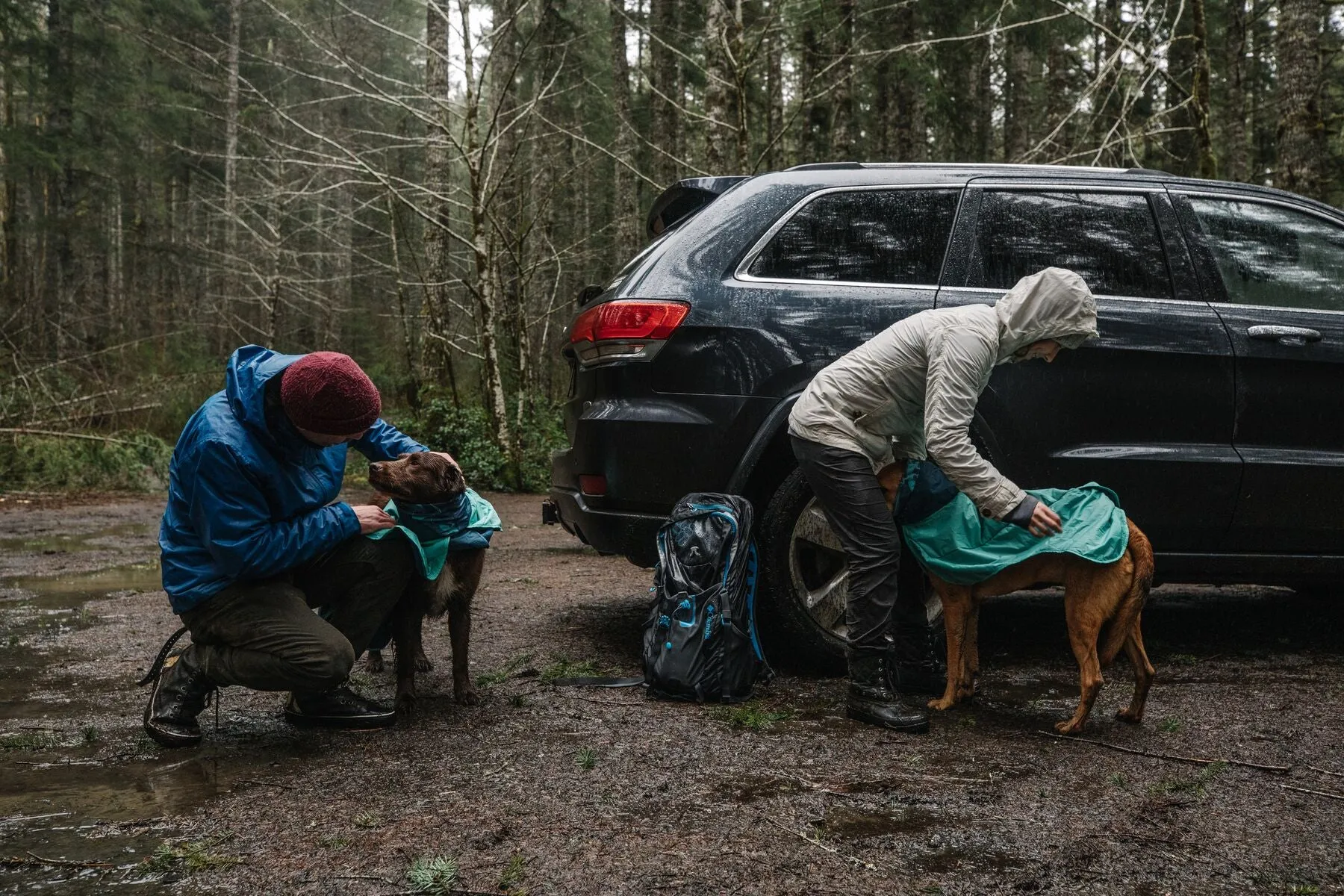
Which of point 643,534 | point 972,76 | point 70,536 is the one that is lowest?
point 70,536

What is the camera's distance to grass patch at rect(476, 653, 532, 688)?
4.21 meters

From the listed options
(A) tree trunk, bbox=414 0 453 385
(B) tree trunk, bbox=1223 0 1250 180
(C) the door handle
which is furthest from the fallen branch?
(B) tree trunk, bbox=1223 0 1250 180

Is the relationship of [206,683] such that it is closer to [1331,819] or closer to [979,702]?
[979,702]

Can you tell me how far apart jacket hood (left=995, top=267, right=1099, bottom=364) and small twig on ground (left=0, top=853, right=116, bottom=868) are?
3.10 metres

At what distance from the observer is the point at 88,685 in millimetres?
4172

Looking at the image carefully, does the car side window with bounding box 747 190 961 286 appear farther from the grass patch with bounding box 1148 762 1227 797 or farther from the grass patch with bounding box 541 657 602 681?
the grass patch with bounding box 1148 762 1227 797

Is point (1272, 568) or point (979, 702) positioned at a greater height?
point (1272, 568)

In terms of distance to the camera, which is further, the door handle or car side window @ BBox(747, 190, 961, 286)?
the door handle

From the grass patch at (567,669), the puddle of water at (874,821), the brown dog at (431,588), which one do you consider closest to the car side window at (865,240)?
the brown dog at (431,588)

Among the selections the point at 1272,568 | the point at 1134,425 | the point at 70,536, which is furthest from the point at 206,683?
the point at 70,536

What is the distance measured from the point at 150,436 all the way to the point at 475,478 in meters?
4.44

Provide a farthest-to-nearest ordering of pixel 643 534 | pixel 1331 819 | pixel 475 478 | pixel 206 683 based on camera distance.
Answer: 1. pixel 475 478
2. pixel 643 534
3. pixel 206 683
4. pixel 1331 819

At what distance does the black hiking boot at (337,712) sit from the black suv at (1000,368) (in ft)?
3.97

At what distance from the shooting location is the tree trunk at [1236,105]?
18203 millimetres
